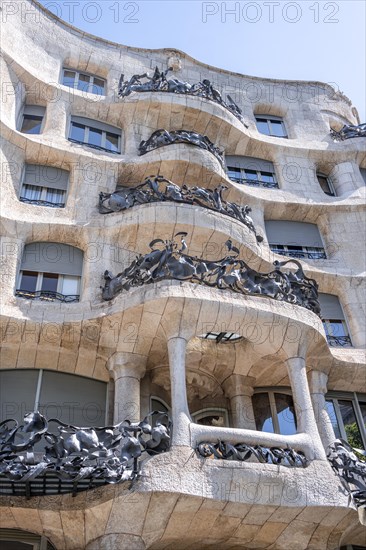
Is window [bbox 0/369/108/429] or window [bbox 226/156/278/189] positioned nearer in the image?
window [bbox 0/369/108/429]

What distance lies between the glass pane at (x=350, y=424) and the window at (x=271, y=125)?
33.3 ft

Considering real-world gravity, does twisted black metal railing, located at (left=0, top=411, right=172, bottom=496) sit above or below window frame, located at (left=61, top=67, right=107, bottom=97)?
below

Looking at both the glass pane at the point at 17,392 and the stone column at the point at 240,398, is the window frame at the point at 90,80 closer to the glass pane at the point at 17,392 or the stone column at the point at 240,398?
the glass pane at the point at 17,392

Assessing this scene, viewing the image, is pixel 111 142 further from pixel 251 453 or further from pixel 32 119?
pixel 251 453

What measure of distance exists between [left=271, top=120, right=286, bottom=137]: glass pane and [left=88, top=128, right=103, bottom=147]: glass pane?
6336 mm

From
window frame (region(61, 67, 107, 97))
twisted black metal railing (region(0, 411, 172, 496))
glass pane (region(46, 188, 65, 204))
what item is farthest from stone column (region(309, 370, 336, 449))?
window frame (region(61, 67, 107, 97))

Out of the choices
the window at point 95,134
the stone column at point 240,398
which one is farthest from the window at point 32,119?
the stone column at point 240,398

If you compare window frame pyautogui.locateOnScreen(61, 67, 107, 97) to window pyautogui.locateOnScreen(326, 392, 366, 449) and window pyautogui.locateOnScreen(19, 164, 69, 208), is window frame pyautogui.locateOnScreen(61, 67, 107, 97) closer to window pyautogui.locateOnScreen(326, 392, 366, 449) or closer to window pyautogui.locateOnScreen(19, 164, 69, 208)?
window pyautogui.locateOnScreen(19, 164, 69, 208)

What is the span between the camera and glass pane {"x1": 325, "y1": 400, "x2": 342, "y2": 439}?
1285cm

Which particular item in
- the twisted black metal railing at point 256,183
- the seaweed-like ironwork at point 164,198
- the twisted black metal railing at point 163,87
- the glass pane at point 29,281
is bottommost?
the glass pane at point 29,281

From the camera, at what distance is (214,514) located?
9664 millimetres

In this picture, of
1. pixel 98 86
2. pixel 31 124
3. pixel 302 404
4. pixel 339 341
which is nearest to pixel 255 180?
pixel 98 86

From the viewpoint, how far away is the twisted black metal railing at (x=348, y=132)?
1987 centimetres

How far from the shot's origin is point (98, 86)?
18891 mm
